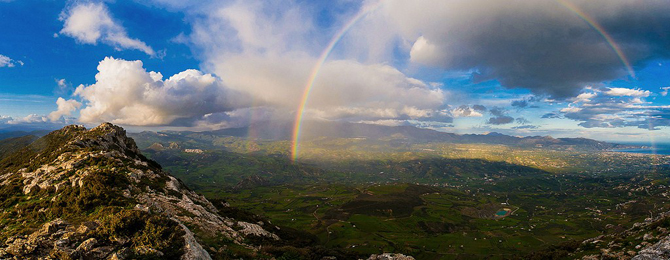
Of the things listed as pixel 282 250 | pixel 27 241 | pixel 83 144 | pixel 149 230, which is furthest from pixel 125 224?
pixel 83 144

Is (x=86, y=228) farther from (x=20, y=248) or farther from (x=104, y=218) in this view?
(x=20, y=248)

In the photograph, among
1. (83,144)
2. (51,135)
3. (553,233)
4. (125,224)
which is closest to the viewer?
(125,224)

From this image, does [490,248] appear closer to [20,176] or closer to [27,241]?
[27,241]

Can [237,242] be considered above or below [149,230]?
below

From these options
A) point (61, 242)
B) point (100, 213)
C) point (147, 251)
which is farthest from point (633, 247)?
point (100, 213)

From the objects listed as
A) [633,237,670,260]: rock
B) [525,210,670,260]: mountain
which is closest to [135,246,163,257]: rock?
[525,210,670,260]: mountain

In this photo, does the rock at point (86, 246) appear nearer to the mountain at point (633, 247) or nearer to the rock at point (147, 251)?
the rock at point (147, 251)

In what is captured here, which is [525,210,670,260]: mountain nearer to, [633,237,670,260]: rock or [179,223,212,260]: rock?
[633,237,670,260]: rock

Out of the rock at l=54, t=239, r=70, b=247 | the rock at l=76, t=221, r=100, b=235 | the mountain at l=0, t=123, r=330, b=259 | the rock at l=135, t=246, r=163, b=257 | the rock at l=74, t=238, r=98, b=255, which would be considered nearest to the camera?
the rock at l=74, t=238, r=98, b=255
